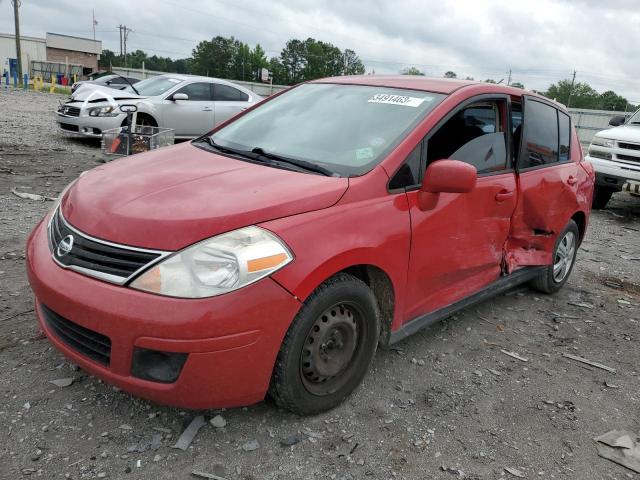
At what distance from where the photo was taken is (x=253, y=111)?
380 cm

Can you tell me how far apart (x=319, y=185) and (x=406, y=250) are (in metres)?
0.62

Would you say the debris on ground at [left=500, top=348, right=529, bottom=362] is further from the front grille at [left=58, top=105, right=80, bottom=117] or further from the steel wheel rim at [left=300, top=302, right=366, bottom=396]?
the front grille at [left=58, top=105, right=80, bottom=117]

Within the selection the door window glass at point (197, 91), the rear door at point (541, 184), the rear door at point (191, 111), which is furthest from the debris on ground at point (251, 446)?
the door window glass at point (197, 91)

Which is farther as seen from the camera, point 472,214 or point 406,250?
point 472,214

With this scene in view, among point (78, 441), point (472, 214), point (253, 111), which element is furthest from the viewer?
point (253, 111)

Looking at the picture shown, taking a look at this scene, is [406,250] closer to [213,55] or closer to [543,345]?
[543,345]

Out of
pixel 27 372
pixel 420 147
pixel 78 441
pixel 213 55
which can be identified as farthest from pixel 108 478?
pixel 213 55

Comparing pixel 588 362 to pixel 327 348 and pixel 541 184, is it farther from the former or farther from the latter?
pixel 327 348

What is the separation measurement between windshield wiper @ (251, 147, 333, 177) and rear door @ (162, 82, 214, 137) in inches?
314

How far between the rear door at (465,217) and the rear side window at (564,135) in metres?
1.10

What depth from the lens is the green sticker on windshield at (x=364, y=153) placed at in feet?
9.38

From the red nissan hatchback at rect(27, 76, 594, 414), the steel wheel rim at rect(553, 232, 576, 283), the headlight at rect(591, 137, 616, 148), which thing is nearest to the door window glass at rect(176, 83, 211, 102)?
the headlight at rect(591, 137, 616, 148)

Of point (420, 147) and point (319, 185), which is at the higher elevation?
point (420, 147)

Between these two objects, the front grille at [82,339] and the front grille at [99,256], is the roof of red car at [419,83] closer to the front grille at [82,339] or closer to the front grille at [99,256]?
the front grille at [99,256]
